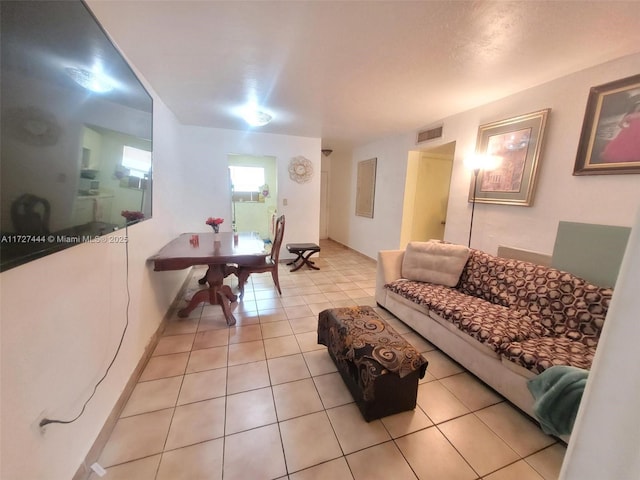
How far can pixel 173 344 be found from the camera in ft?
6.89

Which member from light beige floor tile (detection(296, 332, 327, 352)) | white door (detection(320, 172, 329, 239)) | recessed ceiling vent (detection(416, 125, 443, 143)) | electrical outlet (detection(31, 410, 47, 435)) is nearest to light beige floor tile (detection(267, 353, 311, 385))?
light beige floor tile (detection(296, 332, 327, 352))

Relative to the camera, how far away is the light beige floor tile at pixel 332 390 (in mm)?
1559

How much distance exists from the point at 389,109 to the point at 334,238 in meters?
4.15

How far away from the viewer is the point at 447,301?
2.08 metres

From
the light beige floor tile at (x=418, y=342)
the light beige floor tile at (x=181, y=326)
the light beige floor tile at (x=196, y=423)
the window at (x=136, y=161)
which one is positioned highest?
the window at (x=136, y=161)

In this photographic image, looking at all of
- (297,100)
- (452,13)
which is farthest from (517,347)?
(297,100)

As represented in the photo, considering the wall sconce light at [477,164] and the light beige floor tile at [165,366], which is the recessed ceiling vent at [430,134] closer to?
the wall sconce light at [477,164]

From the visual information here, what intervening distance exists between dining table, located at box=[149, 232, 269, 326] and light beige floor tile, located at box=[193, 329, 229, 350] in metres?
0.16

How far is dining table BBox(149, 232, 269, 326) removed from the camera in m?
2.14

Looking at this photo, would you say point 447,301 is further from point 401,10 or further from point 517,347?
point 401,10

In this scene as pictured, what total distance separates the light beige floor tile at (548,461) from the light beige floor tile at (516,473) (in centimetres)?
3

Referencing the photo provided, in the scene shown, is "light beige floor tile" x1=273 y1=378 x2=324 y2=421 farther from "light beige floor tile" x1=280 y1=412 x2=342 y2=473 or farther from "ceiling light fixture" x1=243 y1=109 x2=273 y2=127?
"ceiling light fixture" x1=243 y1=109 x2=273 y2=127

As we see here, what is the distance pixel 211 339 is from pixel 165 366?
40 cm

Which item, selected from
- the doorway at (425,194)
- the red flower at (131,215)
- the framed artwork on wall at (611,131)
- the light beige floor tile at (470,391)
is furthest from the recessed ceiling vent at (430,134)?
the red flower at (131,215)
